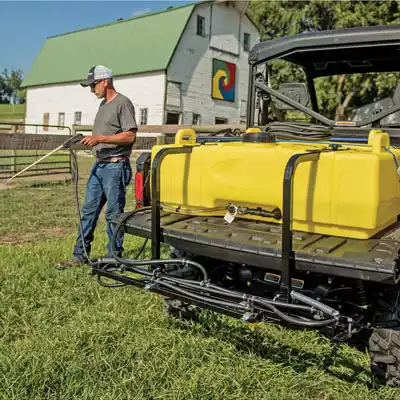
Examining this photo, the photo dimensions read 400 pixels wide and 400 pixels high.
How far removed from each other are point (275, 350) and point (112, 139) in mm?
2558

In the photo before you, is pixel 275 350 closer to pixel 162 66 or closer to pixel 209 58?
pixel 162 66

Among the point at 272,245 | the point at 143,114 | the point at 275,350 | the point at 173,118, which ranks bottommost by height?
the point at 275,350

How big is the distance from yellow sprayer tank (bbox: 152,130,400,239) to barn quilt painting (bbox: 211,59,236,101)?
2693cm

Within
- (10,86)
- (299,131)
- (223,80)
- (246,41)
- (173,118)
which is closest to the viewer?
(299,131)

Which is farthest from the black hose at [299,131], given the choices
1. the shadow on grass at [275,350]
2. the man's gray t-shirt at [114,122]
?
the man's gray t-shirt at [114,122]

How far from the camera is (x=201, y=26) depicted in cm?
2862

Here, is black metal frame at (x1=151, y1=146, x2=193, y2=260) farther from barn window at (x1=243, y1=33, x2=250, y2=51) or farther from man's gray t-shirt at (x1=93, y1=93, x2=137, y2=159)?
barn window at (x1=243, y1=33, x2=250, y2=51)

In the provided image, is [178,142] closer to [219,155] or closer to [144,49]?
[219,155]

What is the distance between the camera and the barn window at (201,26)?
28.3 meters

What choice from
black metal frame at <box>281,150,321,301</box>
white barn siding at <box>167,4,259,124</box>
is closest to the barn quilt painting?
white barn siding at <box>167,4,259,124</box>

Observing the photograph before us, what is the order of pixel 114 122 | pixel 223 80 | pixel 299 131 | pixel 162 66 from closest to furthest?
pixel 299 131, pixel 114 122, pixel 162 66, pixel 223 80

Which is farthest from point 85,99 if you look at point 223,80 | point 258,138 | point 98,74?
point 258,138

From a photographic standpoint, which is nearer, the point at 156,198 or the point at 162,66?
the point at 156,198

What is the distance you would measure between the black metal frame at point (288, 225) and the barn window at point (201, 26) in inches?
1078
